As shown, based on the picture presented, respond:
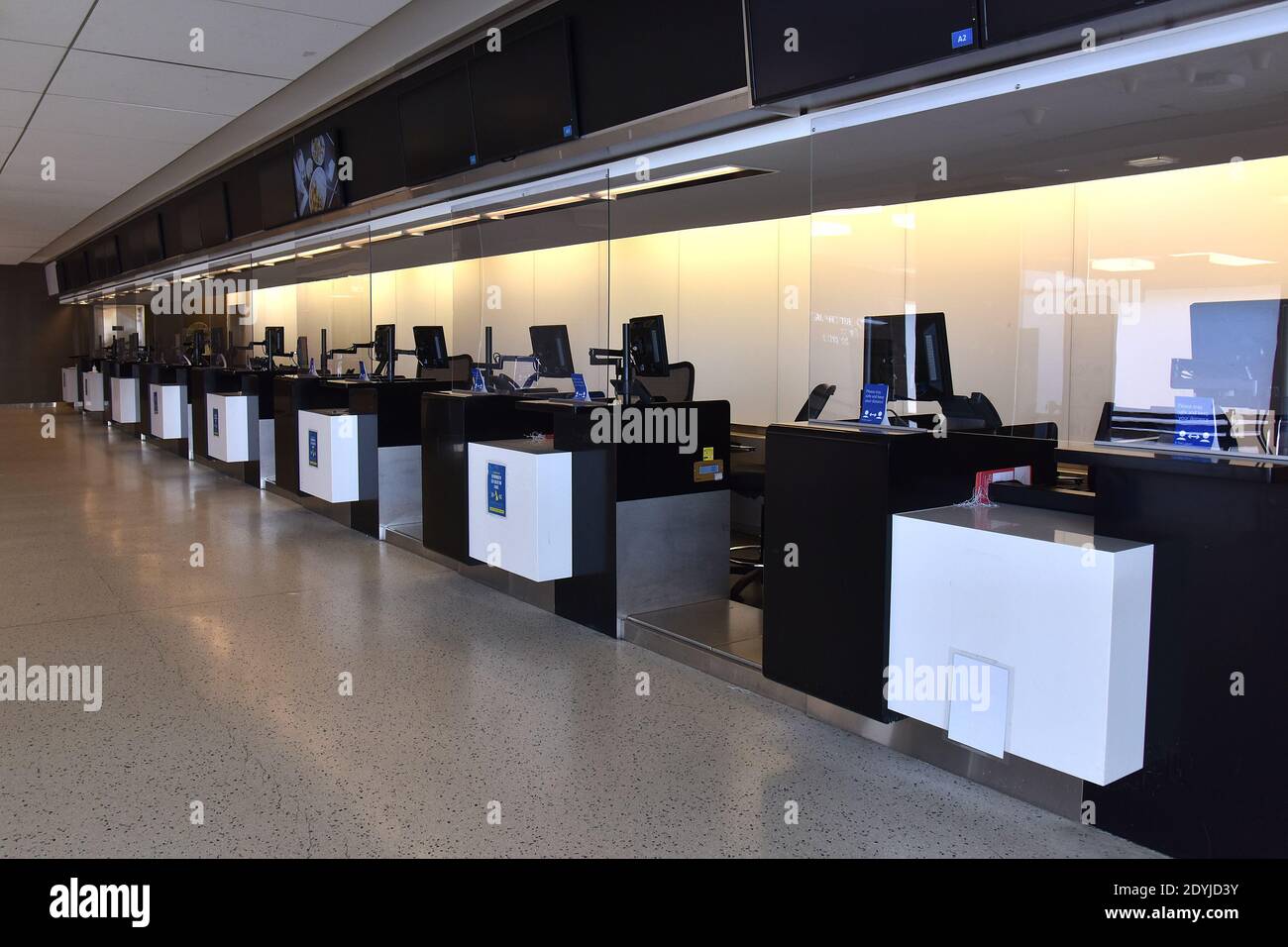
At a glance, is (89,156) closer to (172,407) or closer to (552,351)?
(172,407)

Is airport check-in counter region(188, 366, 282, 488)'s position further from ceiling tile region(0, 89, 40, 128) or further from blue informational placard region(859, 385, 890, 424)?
blue informational placard region(859, 385, 890, 424)

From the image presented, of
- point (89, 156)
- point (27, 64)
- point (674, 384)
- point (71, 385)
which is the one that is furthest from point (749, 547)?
point (71, 385)

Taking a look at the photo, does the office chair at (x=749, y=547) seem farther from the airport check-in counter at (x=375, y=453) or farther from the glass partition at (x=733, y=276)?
the airport check-in counter at (x=375, y=453)

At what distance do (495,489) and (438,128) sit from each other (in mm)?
2453

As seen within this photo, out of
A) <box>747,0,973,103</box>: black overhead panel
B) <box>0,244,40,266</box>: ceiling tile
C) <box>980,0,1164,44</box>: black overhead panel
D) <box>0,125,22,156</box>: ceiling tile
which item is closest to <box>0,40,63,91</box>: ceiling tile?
<box>0,125,22,156</box>: ceiling tile

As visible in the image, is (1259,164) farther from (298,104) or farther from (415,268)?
(298,104)

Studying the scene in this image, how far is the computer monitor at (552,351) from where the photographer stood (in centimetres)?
555

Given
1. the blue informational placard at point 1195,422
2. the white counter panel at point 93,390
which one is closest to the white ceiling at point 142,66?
the blue informational placard at point 1195,422

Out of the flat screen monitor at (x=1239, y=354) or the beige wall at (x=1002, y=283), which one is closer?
the flat screen monitor at (x=1239, y=354)

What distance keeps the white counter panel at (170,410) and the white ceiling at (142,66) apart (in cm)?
277

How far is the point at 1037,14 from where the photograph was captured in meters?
2.84

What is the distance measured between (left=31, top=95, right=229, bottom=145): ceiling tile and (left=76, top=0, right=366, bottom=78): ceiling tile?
1.48m
